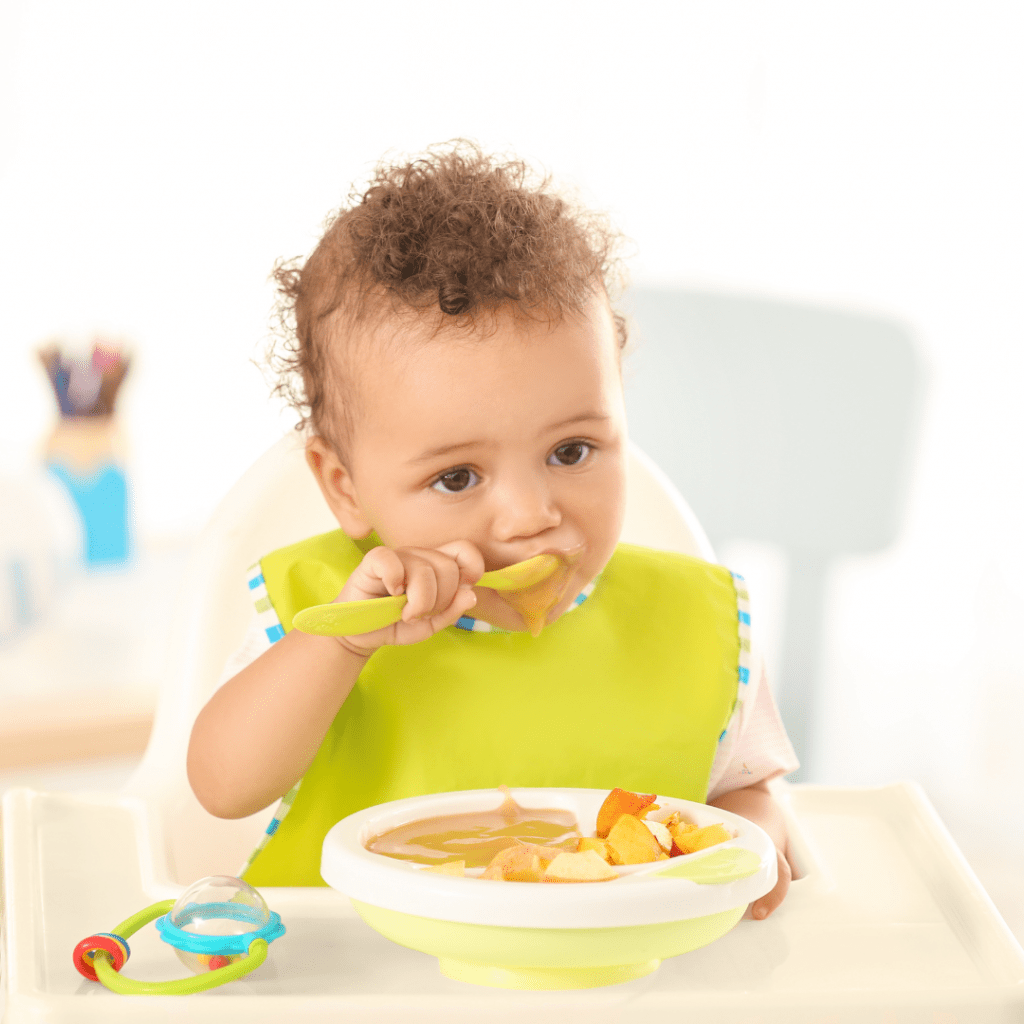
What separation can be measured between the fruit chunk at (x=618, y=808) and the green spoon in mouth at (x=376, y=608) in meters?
0.18

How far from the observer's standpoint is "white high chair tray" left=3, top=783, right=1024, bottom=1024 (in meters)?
0.59

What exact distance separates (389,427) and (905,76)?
5.15 ft

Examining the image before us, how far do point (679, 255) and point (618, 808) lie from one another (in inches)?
78.0

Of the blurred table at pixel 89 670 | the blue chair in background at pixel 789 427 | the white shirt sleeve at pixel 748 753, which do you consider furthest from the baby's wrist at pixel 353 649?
the blue chair in background at pixel 789 427

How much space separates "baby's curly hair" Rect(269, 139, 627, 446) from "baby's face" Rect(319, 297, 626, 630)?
0.02 metres

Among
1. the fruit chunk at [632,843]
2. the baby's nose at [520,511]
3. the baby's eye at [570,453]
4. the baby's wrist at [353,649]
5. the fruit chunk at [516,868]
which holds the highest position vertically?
the baby's eye at [570,453]

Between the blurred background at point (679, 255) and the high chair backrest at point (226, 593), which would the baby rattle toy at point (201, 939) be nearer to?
the high chair backrest at point (226, 593)

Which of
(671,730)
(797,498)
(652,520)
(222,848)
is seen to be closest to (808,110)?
(797,498)

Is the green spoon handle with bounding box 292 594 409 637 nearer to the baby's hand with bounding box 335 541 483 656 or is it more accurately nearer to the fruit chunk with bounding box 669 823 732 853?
the baby's hand with bounding box 335 541 483 656

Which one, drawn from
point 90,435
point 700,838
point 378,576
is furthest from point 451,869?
point 90,435

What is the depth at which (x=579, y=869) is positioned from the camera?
0.57 meters

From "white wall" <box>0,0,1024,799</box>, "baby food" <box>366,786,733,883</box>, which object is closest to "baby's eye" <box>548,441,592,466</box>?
"baby food" <box>366,786,733,883</box>

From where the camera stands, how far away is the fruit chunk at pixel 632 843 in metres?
0.60

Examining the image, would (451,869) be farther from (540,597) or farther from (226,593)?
(226,593)
